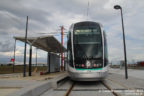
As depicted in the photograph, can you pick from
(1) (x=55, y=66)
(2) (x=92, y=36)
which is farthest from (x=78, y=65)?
(1) (x=55, y=66)

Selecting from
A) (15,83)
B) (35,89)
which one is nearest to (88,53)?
(35,89)

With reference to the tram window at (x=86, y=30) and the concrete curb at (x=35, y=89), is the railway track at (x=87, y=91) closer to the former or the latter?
the concrete curb at (x=35, y=89)

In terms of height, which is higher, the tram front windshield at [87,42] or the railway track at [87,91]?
the tram front windshield at [87,42]

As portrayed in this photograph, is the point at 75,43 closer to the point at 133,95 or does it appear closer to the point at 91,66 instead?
the point at 91,66

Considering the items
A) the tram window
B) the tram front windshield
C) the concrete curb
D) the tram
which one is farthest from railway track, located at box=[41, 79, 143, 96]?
the tram window

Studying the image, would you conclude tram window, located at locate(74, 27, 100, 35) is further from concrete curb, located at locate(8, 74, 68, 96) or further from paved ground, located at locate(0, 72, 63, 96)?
paved ground, located at locate(0, 72, 63, 96)

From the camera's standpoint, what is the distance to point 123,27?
48.4 ft

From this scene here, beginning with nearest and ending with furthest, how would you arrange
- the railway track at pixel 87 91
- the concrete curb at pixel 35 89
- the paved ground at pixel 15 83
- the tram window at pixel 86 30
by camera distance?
the concrete curb at pixel 35 89, the railway track at pixel 87 91, the paved ground at pixel 15 83, the tram window at pixel 86 30

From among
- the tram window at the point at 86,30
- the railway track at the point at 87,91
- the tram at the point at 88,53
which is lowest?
the railway track at the point at 87,91

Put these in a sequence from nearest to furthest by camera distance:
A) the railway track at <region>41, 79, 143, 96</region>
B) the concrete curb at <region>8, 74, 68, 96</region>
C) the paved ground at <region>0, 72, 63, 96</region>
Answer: the concrete curb at <region>8, 74, 68, 96</region>, the railway track at <region>41, 79, 143, 96</region>, the paved ground at <region>0, 72, 63, 96</region>

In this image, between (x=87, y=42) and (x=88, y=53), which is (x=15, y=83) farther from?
(x=87, y=42)

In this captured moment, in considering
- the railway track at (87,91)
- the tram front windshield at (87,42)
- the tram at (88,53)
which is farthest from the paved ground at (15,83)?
the tram front windshield at (87,42)

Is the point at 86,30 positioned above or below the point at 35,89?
above

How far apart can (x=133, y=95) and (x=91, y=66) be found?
289 cm
